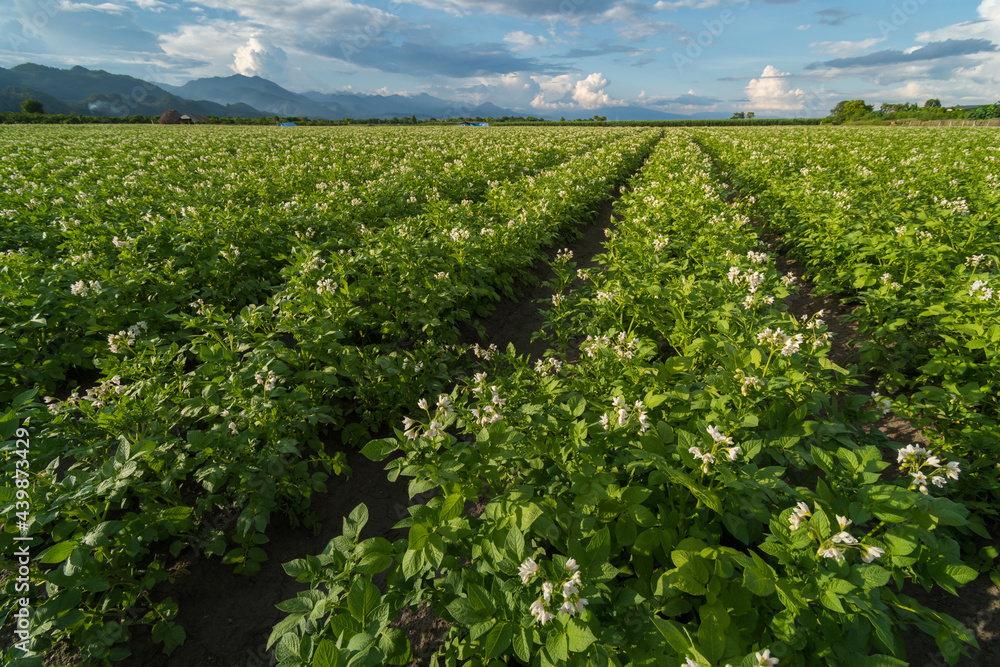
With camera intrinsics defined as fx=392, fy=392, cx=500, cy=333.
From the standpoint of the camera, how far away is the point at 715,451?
7.24 feet

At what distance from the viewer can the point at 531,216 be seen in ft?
26.3

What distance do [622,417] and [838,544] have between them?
1.13m

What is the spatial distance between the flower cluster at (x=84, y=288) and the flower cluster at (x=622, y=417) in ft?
19.6

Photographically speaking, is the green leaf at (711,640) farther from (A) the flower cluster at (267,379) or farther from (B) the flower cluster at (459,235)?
(B) the flower cluster at (459,235)

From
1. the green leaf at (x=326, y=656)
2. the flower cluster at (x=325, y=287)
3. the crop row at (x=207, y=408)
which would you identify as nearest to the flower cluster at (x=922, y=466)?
the green leaf at (x=326, y=656)

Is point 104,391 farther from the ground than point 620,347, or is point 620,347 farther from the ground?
point 620,347

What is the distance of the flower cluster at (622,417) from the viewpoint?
2408mm

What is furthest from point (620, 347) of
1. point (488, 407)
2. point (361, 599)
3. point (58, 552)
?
point (58, 552)

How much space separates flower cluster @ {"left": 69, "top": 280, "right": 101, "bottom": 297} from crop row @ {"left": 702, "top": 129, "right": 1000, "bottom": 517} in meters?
8.70

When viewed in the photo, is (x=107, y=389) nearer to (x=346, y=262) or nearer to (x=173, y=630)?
(x=173, y=630)

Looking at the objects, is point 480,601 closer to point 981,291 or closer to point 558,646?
point 558,646

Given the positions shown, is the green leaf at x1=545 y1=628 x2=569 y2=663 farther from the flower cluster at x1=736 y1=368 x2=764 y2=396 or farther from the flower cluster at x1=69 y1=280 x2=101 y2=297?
the flower cluster at x1=69 y1=280 x2=101 y2=297

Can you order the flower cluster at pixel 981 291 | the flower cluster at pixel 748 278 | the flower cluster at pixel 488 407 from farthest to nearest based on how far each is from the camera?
the flower cluster at pixel 748 278 → the flower cluster at pixel 981 291 → the flower cluster at pixel 488 407

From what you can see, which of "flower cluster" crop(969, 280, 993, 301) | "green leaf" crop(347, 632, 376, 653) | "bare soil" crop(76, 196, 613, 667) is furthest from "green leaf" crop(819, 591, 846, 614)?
"flower cluster" crop(969, 280, 993, 301)
